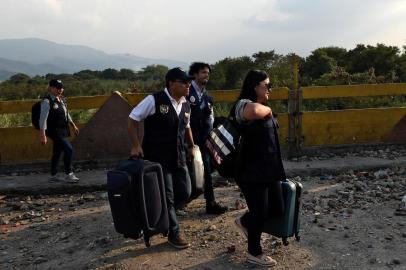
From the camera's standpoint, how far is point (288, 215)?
4082mm

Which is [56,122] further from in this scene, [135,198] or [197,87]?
[135,198]

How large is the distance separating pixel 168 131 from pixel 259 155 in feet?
3.07

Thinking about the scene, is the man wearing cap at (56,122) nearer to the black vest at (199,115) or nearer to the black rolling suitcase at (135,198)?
the black vest at (199,115)

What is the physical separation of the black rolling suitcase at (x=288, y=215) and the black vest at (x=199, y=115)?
141 centimetres

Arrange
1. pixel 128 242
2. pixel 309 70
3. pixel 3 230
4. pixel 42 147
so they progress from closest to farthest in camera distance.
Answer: pixel 128 242 < pixel 3 230 < pixel 42 147 < pixel 309 70

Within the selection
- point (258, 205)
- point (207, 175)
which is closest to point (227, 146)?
point (258, 205)

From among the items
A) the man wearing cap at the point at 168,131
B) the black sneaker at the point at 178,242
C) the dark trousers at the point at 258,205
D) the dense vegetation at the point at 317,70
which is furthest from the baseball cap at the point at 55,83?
the dense vegetation at the point at 317,70

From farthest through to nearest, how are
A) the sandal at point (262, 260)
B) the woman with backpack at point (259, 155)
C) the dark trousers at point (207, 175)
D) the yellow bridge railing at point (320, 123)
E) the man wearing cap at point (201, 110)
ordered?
the yellow bridge railing at point (320, 123)
the dark trousers at point (207, 175)
the man wearing cap at point (201, 110)
the sandal at point (262, 260)
the woman with backpack at point (259, 155)

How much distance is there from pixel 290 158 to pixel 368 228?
3172mm

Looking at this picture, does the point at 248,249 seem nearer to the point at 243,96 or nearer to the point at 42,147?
the point at 243,96

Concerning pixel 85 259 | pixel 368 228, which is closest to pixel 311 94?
pixel 368 228

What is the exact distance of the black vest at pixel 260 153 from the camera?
3879 millimetres

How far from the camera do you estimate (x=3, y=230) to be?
5305mm

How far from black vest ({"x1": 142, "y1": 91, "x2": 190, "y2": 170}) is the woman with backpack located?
28.0 inches
